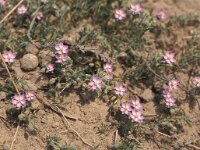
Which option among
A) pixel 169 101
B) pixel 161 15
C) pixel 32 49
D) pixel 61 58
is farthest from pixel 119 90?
pixel 161 15

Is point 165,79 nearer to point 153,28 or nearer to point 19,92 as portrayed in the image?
point 153,28

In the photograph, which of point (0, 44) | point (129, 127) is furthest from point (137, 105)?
point (0, 44)

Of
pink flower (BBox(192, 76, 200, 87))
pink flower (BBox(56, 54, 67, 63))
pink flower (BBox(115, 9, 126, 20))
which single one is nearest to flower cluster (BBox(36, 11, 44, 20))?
pink flower (BBox(56, 54, 67, 63))

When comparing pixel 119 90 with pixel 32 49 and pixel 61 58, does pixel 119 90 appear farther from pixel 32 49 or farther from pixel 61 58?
pixel 32 49

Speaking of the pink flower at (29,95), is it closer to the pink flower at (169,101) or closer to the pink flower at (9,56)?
the pink flower at (9,56)

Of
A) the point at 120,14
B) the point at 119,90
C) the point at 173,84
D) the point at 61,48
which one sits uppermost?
the point at 120,14

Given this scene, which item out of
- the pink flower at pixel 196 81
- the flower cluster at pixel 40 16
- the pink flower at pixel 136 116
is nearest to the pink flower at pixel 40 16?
the flower cluster at pixel 40 16

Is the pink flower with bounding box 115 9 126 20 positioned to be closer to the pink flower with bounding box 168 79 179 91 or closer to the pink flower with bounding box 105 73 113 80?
the pink flower with bounding box 105 73 113 80
